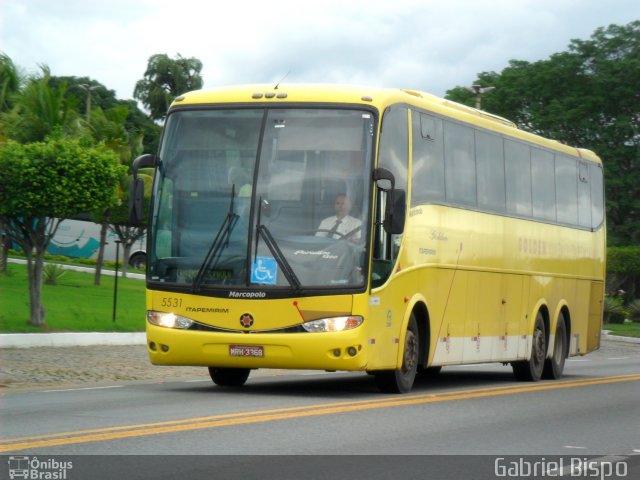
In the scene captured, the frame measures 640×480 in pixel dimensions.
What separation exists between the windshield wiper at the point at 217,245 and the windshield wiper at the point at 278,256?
1.11ft

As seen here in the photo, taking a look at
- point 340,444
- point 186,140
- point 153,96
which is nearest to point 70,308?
point 186,140

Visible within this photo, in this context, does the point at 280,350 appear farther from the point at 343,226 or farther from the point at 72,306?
the point at 72,306

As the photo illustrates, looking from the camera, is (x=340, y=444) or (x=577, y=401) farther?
(x=577, y=401)

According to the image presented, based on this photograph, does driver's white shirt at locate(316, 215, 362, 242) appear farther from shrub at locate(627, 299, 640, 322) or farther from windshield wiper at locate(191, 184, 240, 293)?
shrub at locate(627, 299, 640, 322)

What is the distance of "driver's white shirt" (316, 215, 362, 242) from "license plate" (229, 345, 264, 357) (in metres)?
1.47

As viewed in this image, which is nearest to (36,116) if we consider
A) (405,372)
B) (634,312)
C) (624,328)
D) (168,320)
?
(168,320)

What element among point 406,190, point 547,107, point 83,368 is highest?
point 547,107

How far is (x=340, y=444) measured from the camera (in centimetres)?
1023

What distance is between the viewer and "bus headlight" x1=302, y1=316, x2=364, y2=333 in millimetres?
14688

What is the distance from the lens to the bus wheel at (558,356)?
2273cm
